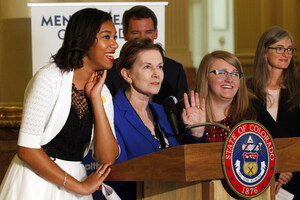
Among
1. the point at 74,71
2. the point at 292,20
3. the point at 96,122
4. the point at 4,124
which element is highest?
the point at 292,20

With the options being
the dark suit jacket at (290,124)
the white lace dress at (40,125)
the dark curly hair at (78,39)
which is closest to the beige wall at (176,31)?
the dark suit jacket at (290,124)

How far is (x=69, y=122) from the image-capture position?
2.62 m

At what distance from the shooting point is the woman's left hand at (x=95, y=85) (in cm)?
268

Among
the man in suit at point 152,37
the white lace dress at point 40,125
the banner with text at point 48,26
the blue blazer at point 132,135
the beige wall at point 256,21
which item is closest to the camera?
the white lace dress at point 40,125

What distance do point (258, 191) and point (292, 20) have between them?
7352 mm

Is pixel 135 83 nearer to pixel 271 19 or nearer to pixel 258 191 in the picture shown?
pixel 258 191

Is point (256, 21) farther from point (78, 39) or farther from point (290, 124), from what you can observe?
Result: point (78, 39)

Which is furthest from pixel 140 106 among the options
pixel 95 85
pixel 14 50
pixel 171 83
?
pixel 14 50

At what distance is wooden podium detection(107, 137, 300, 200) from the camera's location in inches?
84.4

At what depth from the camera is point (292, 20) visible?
9219 millimetres

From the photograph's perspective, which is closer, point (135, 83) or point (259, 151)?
point (259, 151)

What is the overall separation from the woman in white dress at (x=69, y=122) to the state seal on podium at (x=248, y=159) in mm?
632

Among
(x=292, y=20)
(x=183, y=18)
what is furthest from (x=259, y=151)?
(x=292, y=20)

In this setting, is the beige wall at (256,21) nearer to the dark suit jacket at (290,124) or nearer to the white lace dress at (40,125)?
the dark suit jacket at (290,124)
